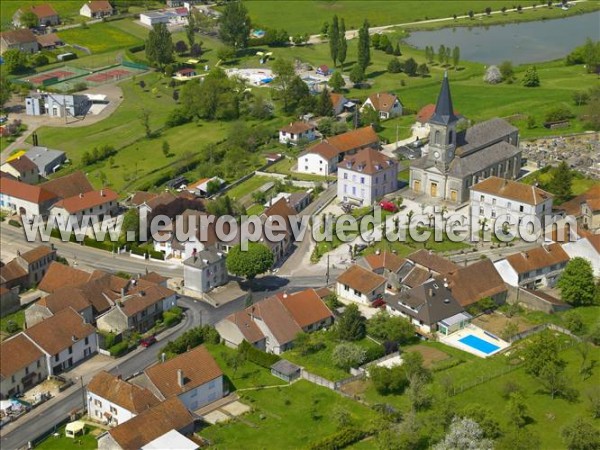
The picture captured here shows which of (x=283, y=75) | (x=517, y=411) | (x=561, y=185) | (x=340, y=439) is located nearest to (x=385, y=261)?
(x=517, y=411)

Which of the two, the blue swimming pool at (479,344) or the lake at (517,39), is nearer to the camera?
the blue swimming pool at (479,344)

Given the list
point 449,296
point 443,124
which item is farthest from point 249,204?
point 449,296

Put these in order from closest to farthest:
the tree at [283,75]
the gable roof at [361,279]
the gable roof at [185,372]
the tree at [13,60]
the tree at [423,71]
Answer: the gable roof at [185,372] → the gable roof at [361,279] → the tree at [283,75] → the tree at [423,71] → the tree at [13,60]

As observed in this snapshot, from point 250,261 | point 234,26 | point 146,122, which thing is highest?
point 234,26

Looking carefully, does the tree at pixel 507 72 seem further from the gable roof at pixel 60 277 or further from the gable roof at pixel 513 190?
the gable roof at pixel 60 277

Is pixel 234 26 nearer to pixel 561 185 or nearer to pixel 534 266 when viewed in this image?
pixel 561 185

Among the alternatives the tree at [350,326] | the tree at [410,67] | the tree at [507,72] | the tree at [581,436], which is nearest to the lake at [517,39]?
the tree at [507,72]

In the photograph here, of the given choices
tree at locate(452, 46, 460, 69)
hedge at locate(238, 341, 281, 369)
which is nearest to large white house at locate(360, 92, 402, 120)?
tree at locate(452, 46, 460, 69)
